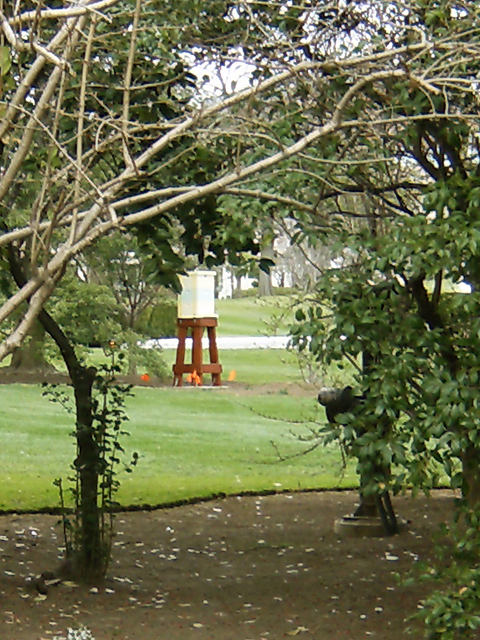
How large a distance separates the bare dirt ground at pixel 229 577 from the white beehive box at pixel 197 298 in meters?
9.58

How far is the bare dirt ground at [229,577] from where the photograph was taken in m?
6.24

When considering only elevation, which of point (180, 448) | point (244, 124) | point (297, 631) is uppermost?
point (244, 124)

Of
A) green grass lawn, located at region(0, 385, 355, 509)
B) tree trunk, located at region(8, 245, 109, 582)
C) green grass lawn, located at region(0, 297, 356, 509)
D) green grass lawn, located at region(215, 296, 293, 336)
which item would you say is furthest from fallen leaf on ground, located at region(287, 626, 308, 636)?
green grass lawn, located at region(215, 296, 293, 336)

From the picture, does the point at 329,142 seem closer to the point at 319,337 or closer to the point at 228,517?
the point at 319,337

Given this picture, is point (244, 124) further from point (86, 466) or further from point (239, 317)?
point (239, 317)

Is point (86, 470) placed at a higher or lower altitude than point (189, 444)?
higher

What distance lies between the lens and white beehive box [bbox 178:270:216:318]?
19.7 m

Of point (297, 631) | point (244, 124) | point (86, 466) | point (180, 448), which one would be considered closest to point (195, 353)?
point (180, 448)

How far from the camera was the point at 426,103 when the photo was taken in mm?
5211

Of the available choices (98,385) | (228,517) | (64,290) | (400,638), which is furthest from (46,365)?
(400,638)

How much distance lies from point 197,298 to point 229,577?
41.0ft

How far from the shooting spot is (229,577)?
759cm

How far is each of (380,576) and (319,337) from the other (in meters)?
2.83

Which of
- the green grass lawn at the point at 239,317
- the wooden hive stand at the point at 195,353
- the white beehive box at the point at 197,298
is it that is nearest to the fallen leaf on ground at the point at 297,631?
the wooden hive stand at the point at 195,353
